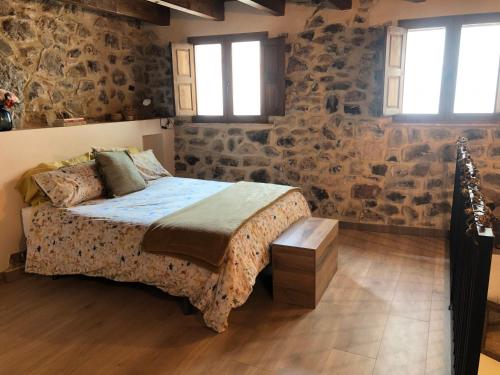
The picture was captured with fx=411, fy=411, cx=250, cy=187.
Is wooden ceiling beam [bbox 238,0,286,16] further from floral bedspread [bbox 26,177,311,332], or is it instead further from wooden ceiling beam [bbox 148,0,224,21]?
floral bedspread [bbox 26,177,311,332]

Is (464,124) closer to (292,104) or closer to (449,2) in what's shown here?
(449,2)

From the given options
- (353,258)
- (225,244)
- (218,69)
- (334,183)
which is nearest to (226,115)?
(218,69)

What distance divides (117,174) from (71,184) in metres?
0.42

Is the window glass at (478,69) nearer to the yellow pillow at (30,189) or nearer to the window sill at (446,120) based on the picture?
the window sill at (446,120)

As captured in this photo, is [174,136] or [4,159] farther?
[174,136]

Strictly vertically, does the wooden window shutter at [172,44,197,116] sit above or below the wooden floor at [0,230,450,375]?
above

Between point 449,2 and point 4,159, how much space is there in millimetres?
4268

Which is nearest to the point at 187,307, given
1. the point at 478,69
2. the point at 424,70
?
the point at 424,70

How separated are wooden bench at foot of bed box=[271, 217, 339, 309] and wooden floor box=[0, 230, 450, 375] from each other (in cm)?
9

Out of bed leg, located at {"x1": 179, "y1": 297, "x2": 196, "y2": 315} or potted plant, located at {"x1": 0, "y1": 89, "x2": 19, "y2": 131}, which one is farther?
potted plant, located at {"x1": 0, "y1": 89, "x2": 19, "y2": 131}

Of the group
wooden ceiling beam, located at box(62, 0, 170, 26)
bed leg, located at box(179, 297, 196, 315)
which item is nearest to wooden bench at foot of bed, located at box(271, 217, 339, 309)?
bed leg, located at box(179, 297, 196, 315)

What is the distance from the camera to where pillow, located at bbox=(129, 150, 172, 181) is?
4.21 metres

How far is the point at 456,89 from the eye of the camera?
4145mm

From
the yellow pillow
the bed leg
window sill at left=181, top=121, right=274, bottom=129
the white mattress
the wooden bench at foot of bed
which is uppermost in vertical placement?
window sill at left=181, top=121, right=274, bottom=129
